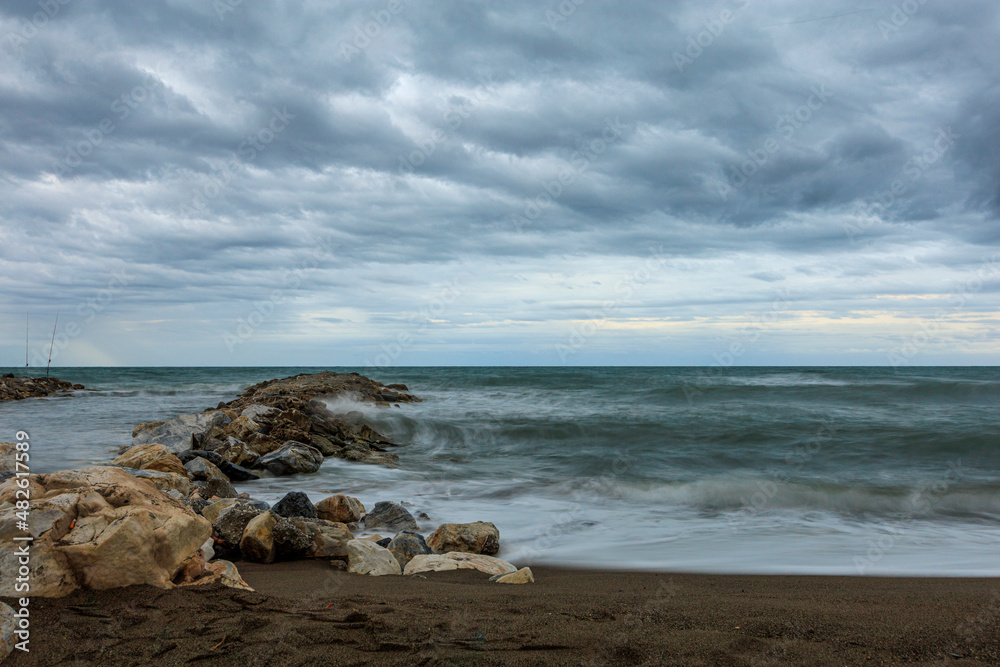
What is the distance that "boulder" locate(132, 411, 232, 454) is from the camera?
11.1 m

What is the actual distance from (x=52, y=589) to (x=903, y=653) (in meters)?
4.24

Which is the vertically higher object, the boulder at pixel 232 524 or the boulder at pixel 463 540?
the boulder at pixel 232 524

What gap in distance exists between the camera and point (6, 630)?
251cm

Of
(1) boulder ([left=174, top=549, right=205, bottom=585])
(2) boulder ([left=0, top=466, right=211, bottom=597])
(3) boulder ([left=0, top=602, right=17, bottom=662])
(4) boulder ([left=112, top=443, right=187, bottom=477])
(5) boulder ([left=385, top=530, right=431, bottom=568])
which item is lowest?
(5) boulder ([left=385, top=530, right=431, bottom=568])

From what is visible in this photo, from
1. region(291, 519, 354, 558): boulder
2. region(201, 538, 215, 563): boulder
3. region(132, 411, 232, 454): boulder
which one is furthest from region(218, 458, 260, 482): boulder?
region(201, 538, 215, 563): boulder

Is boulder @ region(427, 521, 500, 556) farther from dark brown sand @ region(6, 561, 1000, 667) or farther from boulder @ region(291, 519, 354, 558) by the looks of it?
dark brown sand @ region(6, 561, 1000, 667)

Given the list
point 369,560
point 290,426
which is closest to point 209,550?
point 369,560

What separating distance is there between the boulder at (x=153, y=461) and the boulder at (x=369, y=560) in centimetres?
418

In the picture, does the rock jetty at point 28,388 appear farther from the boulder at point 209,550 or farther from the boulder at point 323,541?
the boulder at point 323,541

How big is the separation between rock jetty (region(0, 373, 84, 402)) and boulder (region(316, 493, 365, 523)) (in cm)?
2779

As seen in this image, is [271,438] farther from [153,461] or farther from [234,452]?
[153,461]

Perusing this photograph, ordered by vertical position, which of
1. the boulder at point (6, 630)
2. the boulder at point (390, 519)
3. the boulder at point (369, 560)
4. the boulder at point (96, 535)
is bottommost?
the boulder at point (390, 519)

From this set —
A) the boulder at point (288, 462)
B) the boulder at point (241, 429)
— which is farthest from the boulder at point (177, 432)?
the boulder at point (288, 462)

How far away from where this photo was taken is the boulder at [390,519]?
6.57m
